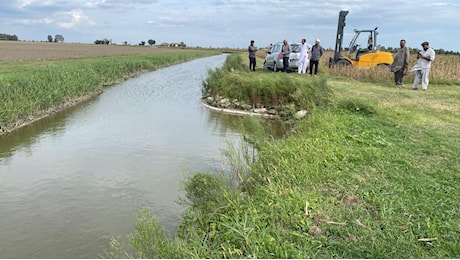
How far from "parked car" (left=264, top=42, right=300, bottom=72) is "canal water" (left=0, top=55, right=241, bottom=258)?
24.7ft

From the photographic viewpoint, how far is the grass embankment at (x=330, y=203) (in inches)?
135

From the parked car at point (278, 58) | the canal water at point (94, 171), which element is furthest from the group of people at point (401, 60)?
the canal water at point (94, 171)

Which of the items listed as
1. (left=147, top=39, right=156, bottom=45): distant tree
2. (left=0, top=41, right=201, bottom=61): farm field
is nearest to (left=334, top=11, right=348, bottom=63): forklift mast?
(left=0, top=41, right=201, bottom=61): farm field

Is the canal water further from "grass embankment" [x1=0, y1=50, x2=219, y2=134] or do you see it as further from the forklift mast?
the forklift mast

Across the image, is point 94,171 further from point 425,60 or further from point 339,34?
point 339,34

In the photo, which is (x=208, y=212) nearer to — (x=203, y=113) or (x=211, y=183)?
(x=211, y=183)

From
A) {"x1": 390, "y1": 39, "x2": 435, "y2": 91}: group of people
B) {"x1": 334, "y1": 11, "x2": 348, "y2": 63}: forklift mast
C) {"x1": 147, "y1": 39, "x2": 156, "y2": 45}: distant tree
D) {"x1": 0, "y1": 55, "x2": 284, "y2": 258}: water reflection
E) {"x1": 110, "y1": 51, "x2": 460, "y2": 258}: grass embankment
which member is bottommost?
{"x1": 0, "y1": 55, "x2": 284, "y2": 258}: water reflection

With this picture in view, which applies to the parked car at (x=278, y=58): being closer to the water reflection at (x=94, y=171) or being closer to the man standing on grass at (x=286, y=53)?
the man standing on grass at (x=286, y=53)

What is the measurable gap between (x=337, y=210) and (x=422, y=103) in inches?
350

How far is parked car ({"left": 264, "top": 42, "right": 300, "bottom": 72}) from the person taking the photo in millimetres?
20216

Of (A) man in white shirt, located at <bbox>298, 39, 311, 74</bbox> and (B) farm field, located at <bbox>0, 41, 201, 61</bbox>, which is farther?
(B) farm field, located at <bbox>0, 41, 201, 61</bbox>

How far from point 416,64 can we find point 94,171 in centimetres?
1243

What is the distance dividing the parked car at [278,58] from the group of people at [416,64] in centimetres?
559

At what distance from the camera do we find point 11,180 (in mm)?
7234
